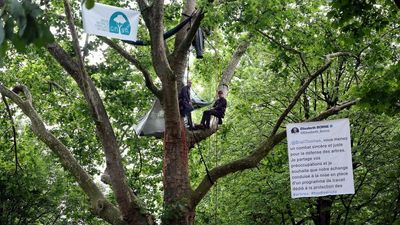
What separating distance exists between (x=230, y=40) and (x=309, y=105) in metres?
5.03

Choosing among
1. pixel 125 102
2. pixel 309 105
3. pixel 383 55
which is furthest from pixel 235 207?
pixel 383 55

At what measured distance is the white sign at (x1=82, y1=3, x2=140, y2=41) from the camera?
8.03 meters

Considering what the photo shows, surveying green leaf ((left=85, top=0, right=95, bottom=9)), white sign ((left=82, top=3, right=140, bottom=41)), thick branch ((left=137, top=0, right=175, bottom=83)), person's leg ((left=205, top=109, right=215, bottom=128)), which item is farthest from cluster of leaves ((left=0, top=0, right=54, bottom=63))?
person's leg ((left=205, top=109, right=215, bottom=128))

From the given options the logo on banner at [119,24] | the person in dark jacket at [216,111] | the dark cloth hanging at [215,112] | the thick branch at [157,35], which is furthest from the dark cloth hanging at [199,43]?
the logo on banner at [119,24]

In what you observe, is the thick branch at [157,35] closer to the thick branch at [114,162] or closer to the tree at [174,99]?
the tree at [174,99]

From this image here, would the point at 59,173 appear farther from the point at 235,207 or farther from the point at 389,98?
the point at 389,98

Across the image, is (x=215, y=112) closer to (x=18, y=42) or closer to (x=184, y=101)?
(x=184, y=101)

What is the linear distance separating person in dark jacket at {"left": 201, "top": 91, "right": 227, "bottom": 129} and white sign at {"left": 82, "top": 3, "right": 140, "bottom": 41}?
2.92m

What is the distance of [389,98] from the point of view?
21.9 ft

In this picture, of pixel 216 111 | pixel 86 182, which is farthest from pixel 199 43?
pixel 86 182

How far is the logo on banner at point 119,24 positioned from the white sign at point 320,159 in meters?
2.88

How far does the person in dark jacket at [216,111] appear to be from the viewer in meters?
11.0

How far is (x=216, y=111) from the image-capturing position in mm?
11102

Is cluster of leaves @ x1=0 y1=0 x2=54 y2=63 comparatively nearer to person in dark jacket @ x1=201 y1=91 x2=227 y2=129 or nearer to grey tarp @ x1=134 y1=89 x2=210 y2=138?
grey tarp @ x1=134 y1=89 x2=210 y2=138
